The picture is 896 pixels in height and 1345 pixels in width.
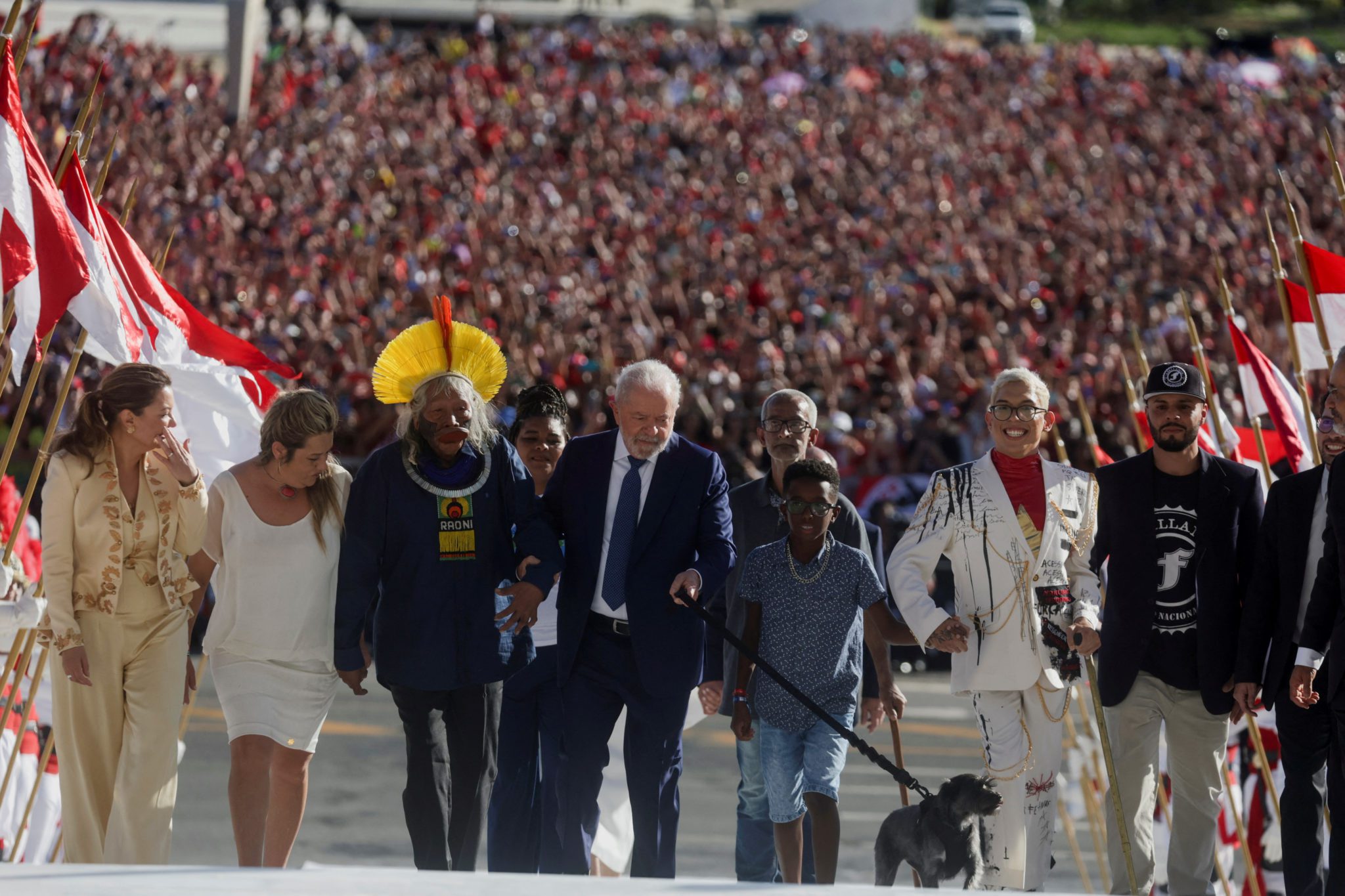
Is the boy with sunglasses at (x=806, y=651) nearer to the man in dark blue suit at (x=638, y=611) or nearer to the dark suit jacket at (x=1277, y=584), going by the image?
the man in dark blue suit at (x=638, y=611)

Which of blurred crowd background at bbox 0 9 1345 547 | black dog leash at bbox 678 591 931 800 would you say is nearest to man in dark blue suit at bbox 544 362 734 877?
black dog leash at bbox 678 591 931 800

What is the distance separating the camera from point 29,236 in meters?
5.61

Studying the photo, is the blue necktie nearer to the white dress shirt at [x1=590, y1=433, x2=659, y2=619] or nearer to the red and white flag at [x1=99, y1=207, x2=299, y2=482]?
the white dress shirt at [x1=590, y1=433, x2=659, y2=619]

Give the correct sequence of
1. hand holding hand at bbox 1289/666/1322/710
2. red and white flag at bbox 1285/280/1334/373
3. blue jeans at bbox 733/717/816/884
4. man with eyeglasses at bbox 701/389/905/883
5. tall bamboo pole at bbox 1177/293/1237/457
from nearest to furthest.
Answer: hand holding hand at bbox 1289/666/1322/710, man with eyeglasses at bbox 701/389/905/883, blue jeans at bbox 733/717/816/884, tall bamboo pole at bbox 1177/293/1237/457, red and white flag at bbox 1285/280/1334/373

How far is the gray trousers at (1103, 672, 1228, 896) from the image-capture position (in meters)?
5.75

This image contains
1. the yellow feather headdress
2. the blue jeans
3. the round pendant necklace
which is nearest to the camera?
the round pendant necklace

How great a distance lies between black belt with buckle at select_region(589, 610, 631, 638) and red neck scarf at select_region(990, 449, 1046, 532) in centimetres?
133

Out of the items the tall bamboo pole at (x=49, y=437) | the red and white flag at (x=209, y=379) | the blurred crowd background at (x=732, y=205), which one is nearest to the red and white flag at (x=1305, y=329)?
the red and white flag at (x=209, y=379)

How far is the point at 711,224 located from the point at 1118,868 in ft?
52.5

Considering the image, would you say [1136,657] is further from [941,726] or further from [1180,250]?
[1180,250]

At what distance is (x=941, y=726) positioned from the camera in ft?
43.4

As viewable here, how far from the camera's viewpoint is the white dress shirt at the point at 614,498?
572 centimetres

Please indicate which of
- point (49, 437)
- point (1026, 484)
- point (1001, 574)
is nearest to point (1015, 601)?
point (1001, 574)

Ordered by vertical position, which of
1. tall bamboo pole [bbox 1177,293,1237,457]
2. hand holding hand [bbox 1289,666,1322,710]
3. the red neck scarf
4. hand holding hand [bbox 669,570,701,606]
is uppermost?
tall bamboo pole [bbox 1177,293,1237,457]
